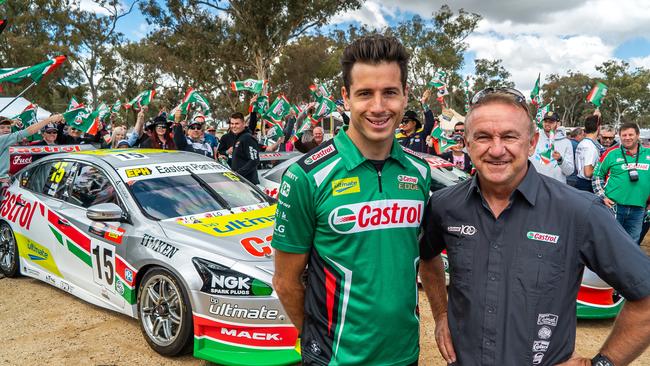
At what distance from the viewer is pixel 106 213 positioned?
12.4ft

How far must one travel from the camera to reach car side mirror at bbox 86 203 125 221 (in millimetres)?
3771

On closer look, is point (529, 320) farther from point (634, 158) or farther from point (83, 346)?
point (634, 158)

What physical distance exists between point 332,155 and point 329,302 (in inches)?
21.0

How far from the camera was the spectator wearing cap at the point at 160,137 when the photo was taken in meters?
7.60

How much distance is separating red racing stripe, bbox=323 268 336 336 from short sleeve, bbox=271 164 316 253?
127mm

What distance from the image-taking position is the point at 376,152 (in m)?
1.70

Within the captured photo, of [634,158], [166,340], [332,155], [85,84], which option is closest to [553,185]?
[332,155]

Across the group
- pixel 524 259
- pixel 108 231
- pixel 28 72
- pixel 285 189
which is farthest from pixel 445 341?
pixel 28 72

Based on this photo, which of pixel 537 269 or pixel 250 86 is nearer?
pixel 537 269

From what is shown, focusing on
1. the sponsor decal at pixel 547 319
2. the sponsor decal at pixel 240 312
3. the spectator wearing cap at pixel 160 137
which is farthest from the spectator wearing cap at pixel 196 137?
the sponsor decal at pixel 547 319

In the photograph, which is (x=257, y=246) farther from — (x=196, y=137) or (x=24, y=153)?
(x=196, y=137)

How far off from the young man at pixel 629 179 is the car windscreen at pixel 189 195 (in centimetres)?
435

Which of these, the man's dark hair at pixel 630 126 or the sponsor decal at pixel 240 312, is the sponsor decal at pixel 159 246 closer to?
the sponsor decal at pixel 240 312

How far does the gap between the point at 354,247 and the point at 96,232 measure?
3284 millimetres
